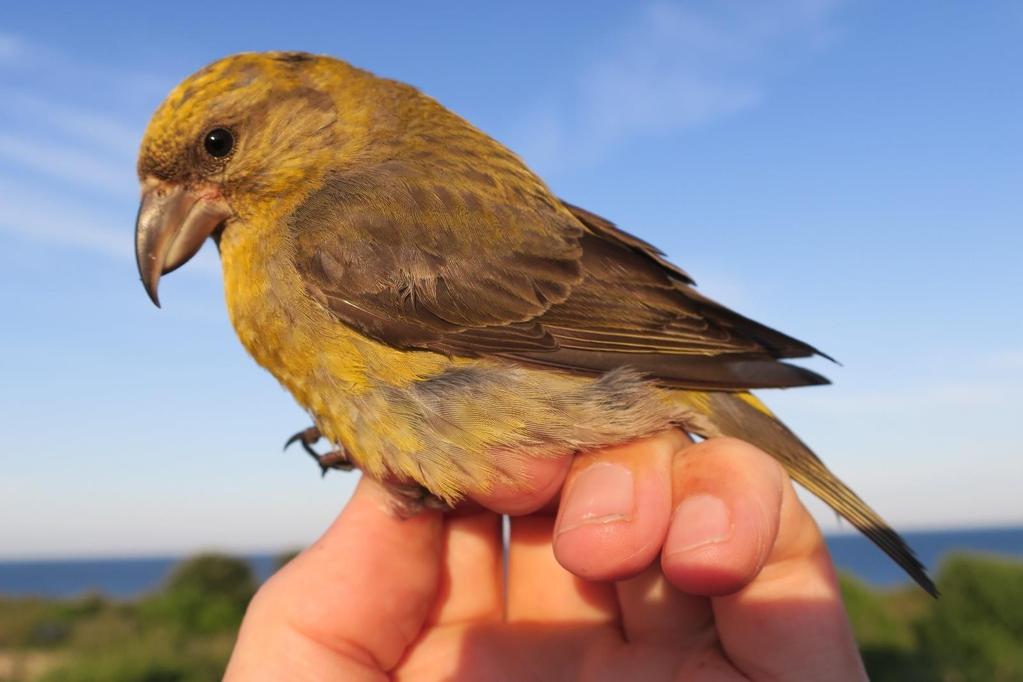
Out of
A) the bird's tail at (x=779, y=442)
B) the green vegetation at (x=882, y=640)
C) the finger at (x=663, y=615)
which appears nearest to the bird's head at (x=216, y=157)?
the bird's tail at (x=779, y=442)

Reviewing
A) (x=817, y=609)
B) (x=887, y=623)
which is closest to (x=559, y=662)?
(x=817, y=609)

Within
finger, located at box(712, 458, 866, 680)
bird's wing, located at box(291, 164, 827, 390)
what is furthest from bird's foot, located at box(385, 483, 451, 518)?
finger, located at box(712, 458, 866, 680)

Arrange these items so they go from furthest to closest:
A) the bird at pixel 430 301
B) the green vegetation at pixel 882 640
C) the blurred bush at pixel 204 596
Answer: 1. the blurred bush at pixel 204 596
2. the green vegetation at pixel 882 640
3. the bird at pixel 430 301

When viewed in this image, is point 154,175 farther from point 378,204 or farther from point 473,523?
point 473,523

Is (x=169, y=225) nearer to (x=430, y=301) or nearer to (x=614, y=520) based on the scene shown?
(x=430, y=301)

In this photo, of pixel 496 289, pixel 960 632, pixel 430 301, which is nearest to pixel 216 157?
pixel 430 301

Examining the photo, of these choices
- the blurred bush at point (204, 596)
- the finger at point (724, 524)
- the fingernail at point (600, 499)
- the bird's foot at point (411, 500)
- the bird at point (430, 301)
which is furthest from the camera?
the blurred bush at point (204, 596)

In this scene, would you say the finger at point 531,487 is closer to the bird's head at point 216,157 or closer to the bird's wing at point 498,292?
the bird's wing at point 498,292
